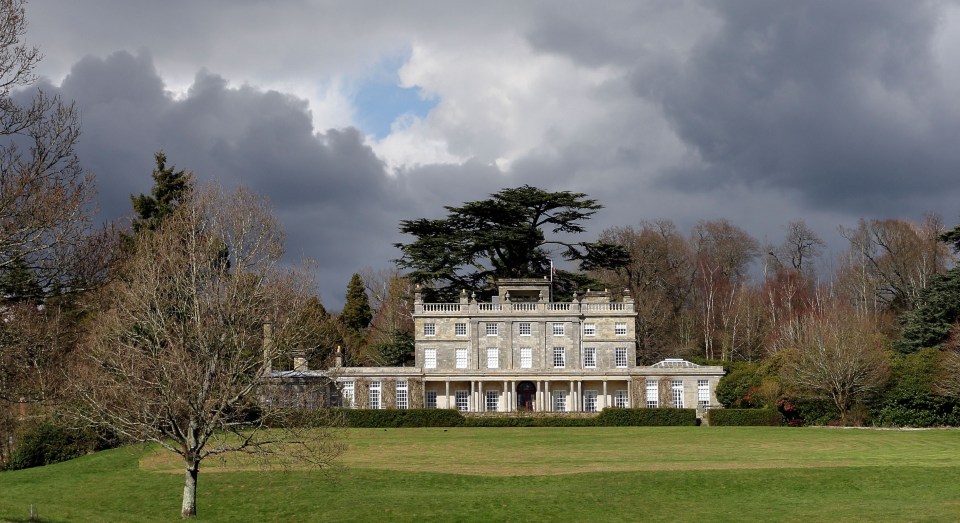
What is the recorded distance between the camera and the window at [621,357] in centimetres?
6806

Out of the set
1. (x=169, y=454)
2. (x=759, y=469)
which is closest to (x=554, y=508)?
(x=759, y=469)

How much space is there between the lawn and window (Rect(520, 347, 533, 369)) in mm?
24623

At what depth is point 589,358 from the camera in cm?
6825

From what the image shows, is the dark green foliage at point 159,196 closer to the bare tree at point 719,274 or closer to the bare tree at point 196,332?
the bare tree at point 196,332

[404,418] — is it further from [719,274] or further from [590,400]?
[719,274]

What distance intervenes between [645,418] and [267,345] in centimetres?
3623

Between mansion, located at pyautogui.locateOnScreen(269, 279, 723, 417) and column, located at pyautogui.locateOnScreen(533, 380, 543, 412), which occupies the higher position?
mansion, located at pyautogui.locateOnScreen(269, 279, 723, 417)

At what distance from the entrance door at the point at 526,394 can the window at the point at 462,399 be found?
141 inches

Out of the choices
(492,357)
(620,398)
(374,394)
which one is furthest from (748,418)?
(374,394)

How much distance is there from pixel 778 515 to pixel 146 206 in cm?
Result: 3670

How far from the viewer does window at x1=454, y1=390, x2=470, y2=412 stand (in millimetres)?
68750

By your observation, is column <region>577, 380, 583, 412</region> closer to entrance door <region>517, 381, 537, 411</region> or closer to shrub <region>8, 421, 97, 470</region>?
entrance door <region>517, 381, 537, 411</region>

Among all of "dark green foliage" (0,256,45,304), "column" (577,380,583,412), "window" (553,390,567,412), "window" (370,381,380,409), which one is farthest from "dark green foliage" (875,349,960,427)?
"dark green foliage" (0,256,45,304)

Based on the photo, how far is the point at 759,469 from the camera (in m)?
32.7
